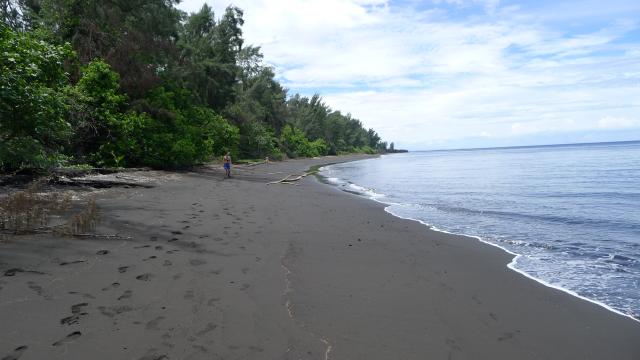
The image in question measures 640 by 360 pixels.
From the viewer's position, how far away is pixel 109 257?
582 cm

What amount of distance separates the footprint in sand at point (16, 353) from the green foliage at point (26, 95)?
22.9 feet

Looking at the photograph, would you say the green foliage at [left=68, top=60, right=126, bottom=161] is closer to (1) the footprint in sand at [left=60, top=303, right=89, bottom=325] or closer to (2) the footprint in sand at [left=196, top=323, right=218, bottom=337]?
(1) the footprint in sand at [left=60, top=303, right=89, bottom=325]

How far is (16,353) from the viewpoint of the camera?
10.7ft

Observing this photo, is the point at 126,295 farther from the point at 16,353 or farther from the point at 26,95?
the point at 26,95

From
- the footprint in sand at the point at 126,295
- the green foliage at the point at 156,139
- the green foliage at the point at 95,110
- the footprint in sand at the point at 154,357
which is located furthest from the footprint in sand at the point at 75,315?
the green foliage at the point at 156,139

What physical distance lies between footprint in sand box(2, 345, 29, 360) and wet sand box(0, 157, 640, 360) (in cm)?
1

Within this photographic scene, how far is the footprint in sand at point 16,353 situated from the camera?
3.18 metres

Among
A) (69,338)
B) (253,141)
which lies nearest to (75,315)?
(69,338)

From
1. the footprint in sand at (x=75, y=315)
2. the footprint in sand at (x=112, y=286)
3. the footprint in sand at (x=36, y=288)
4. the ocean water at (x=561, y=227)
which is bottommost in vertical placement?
the ocean water at (x=561, y=227)

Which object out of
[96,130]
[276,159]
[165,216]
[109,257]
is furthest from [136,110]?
[276,159]

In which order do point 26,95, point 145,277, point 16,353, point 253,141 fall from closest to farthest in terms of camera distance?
point 16,353
point 145,277
point 26,95
point 253,141

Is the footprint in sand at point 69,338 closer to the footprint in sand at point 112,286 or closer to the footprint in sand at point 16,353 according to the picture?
the footprint in sand at point 16,353

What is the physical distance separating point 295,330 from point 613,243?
29.3ft

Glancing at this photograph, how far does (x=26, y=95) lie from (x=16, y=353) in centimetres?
735
